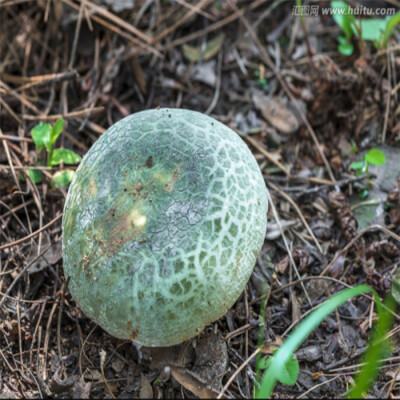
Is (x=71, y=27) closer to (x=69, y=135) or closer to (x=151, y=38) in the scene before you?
(x=151, y=38)

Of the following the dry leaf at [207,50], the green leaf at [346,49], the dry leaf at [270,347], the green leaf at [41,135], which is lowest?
the dry leaf at [270,347]

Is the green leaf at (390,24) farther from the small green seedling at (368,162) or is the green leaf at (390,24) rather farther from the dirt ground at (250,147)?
the small green seedling at (368,162)

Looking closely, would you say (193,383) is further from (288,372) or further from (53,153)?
(53,153)

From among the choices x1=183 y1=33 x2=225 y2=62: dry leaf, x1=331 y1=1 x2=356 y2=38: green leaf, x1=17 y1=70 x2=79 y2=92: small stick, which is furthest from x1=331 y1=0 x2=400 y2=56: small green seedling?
x1=17 y1=70 x2=79 y2=92: small stick

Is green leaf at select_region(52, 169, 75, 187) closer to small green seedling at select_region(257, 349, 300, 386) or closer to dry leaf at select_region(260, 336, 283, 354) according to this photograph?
dry leaf at select_region(260, 336, 283, 354)

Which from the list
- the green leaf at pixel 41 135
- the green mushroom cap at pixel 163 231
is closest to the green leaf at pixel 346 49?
the green mushroom cap at pixel 163 231

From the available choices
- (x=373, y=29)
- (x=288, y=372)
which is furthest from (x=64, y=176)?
(x=373, y=29)

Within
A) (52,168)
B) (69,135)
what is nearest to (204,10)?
(69,135)
